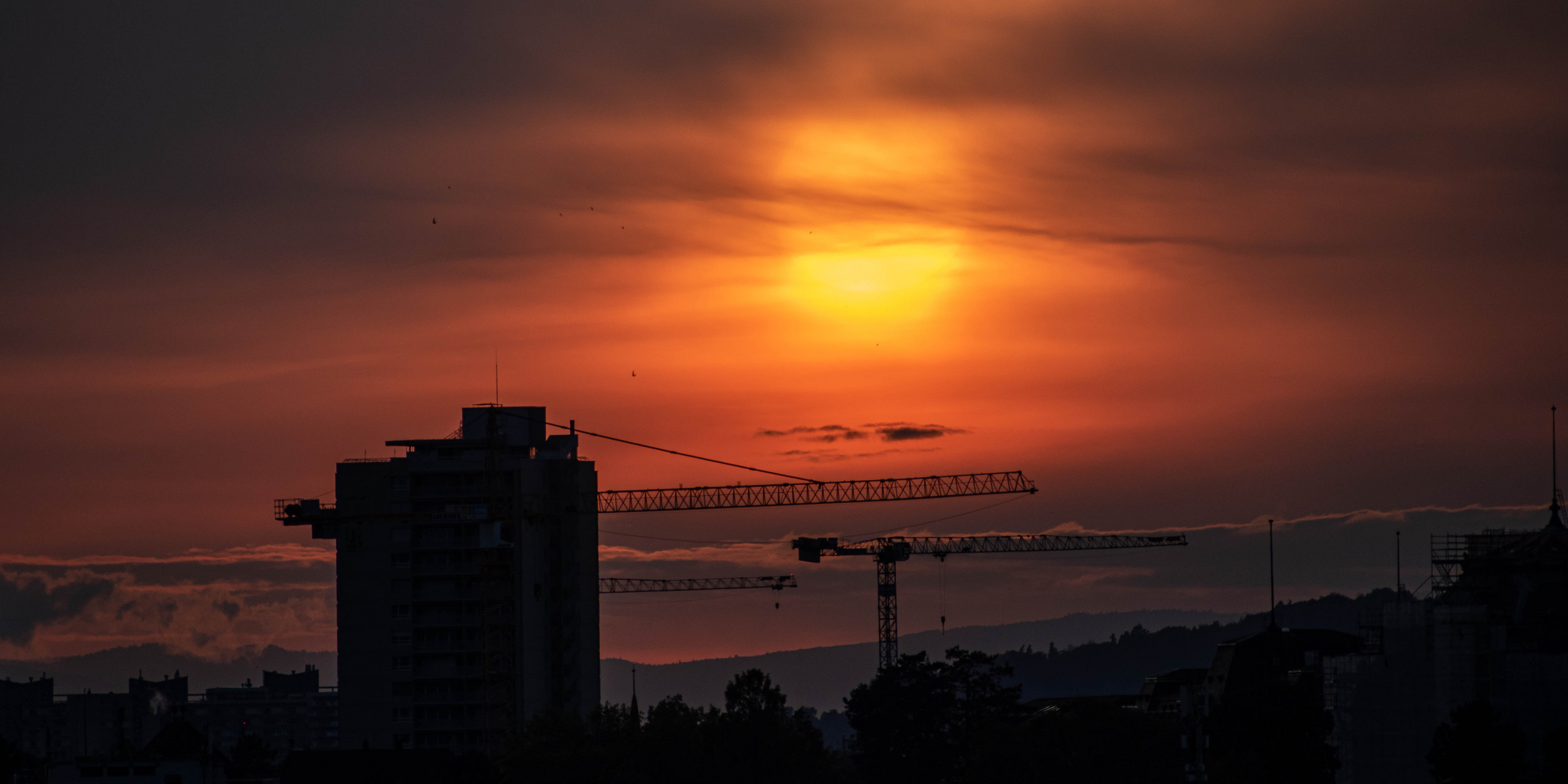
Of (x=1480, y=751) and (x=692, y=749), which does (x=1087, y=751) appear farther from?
(x=1480, y=751)

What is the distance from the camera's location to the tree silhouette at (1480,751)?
328 ft

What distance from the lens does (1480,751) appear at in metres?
101

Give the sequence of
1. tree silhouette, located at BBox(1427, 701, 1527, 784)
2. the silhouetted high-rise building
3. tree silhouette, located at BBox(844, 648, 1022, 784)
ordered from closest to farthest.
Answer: tree silhouette, located at BBox(1427, 701, 1527, 784) → tree silhouette, located at BBox(844, 648, 1022, 784) → the silhouetted high-rise building

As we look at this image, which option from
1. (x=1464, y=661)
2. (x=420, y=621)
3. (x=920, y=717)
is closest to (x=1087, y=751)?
(x=1464, y=661)

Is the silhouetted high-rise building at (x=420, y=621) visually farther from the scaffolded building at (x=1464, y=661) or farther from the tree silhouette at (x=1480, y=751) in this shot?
the tree silhouette at (x=1480, y=751)

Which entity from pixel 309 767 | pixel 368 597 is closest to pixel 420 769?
pixel 309 767

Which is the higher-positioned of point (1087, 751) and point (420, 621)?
point (420, 621)

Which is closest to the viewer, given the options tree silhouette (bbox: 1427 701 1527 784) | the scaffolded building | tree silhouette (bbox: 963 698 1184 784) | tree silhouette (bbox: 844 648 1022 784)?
tree silhouette (bbox: 1427 701 1527 784)

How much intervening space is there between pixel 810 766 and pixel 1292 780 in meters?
36.3

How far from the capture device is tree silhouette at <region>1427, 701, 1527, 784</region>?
100m

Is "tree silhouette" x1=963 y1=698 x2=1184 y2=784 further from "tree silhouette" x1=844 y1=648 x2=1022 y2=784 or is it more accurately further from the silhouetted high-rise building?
the silhouetted high-rise building

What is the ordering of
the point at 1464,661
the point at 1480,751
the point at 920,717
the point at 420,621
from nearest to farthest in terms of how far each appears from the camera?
the point at 1480,751, the point at 1464,661, the point at 920,717, the point at 420,621

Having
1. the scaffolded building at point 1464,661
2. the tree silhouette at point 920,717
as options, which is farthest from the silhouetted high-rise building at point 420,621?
the scaffolded building at point 1464,661

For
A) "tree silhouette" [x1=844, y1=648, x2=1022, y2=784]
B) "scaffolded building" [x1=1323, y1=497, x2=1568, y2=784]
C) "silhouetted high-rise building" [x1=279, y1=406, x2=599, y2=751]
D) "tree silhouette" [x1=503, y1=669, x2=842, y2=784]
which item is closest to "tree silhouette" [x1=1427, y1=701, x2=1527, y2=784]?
"scaffolded building" [x1=1323, y1=497, x2=1568, y2=784]
